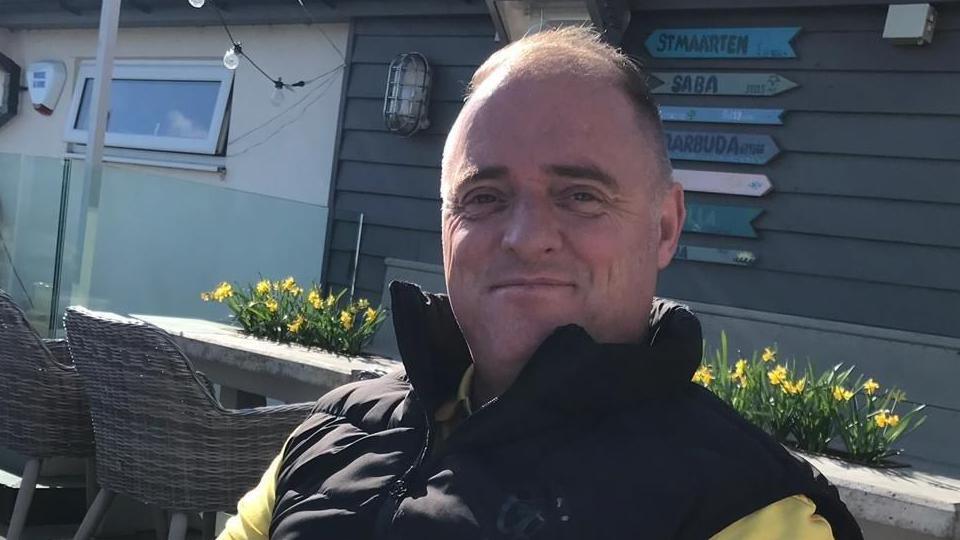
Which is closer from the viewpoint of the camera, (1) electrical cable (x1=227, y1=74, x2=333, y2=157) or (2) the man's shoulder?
(2) the man's shoulder

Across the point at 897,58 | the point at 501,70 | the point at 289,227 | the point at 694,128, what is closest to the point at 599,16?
the point at 694,128

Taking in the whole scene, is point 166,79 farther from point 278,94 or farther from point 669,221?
point 669,221

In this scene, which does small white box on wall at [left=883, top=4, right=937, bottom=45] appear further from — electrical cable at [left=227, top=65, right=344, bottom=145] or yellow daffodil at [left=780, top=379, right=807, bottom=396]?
electrical cable at [left=227, top=65, right=344, bottom=145]

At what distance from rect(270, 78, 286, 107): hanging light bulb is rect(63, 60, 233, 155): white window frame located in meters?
0.44

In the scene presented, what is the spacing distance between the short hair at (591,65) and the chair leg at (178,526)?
177cm

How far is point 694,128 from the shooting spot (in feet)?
15.8

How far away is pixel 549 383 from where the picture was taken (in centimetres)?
123

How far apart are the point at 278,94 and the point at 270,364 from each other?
155 inches

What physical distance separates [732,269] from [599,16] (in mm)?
1311

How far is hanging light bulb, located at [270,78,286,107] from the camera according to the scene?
21.6ft

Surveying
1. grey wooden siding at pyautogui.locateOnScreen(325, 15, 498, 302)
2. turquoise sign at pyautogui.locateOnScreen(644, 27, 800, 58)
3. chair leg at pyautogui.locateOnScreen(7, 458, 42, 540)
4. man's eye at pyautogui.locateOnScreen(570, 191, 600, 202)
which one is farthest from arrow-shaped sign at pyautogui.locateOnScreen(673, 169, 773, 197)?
man's eye at pyautogui.locateOnScreen(570, 191, 600, 202)

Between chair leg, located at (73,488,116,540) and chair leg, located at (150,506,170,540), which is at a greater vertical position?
chair leg, located at (73,488,116,540)

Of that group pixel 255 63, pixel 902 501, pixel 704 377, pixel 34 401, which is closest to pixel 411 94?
pixel 255 63

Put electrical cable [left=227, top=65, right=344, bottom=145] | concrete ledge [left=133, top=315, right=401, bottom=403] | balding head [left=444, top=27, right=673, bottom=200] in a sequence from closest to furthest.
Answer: balding head [left=444, top=27, right=673, bottom=200] < concrete ledge [left=133, top=315, right=401, bottom=403] < electrical cable [left=227, top=65, right=344, bottom=145]
